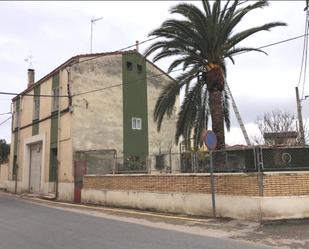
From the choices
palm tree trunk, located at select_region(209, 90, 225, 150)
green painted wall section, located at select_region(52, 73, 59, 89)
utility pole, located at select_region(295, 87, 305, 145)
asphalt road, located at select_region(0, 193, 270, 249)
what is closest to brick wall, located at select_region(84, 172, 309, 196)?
palm tree trunk, located at select_region(209, 90, 225, 150)

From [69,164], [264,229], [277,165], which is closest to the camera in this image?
[264,229]

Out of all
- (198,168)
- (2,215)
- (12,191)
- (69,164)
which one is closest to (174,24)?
(198,168)

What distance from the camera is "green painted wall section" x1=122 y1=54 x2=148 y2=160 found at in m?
29.1

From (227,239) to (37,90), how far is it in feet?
81.9

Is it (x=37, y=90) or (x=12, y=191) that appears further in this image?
(x=12, y=191)

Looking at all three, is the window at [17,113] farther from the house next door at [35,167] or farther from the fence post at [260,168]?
the fence post at [260,168]

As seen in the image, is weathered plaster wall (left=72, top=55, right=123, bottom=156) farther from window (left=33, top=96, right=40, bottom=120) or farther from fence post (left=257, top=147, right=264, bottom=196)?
fence post (left=257, top=147, right=264, bottom=196)

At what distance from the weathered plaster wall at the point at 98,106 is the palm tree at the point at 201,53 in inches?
352

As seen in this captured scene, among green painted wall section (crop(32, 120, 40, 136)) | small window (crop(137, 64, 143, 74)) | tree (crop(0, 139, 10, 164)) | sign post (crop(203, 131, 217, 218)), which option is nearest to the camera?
sign post (crop(203, 131, 217, 218))

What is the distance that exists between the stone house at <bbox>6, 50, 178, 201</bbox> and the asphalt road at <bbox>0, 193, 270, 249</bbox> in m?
11.1

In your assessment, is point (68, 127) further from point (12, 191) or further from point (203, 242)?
point (203, 242)

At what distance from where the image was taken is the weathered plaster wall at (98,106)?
26.9 m

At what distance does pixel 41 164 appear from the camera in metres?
31.4

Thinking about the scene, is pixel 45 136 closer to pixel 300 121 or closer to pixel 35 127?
pixel 35 127
